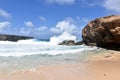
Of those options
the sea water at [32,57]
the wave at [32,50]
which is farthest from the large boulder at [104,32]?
the sea water at [32,57]

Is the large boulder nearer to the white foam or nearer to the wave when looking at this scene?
the wave

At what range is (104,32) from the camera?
81.9 feet

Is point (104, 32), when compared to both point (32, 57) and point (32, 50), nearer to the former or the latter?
point (32, 50)

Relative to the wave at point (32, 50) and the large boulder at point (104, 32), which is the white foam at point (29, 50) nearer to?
the wave at point (32, 50)

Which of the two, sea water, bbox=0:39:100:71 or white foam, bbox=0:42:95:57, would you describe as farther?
white foam, bbox=0:42:95:57

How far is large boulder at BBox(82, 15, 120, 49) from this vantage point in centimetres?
2205

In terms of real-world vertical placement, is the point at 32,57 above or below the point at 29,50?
below

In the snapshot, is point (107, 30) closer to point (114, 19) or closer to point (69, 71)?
point (114, 19)

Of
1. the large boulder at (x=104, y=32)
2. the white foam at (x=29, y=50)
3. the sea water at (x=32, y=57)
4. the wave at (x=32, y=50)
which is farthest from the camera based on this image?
the large boulder at (x=104, y=32)

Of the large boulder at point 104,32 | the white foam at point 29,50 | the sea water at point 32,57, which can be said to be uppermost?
the large boulder at point 104,32

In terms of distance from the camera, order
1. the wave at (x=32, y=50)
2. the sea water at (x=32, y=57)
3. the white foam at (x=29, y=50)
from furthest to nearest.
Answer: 1. the wave at (x=32, y=50)
2. the white foam at (x=29, y=50)
3. the sea water at (x=32, y=57)

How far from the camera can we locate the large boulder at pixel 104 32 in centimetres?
2205

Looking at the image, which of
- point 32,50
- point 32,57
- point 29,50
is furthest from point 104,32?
point 32,57

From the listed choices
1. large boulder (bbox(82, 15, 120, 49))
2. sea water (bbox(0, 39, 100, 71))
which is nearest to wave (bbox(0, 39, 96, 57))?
sea water (bbox(0, 39, 100, 71))
